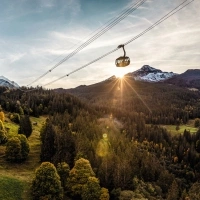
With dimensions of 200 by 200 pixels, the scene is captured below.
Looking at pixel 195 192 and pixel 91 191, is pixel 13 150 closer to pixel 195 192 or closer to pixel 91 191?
pixel 91 191

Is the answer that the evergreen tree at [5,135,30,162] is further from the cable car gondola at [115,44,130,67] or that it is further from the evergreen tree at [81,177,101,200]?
the cable car gondola at [115,44,130,67]

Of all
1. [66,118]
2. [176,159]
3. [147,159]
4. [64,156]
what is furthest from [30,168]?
[176,159]

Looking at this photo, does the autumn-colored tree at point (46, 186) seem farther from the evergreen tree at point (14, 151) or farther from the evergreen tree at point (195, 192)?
the evergreen tree at point (195, 192)

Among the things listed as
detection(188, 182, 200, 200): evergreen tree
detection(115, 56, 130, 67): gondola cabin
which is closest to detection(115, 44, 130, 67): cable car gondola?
detection(115, 56, 130, 67): gondola cabin

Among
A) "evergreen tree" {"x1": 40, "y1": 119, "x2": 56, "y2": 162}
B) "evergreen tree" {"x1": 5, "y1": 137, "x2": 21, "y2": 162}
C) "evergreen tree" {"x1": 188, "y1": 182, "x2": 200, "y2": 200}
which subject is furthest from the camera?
"evergreen tree" {"x1": 188, "y1": 182, "x2": 200, "y2": 200}

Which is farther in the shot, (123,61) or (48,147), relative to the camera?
(48,147)

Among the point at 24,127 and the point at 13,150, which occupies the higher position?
the point at 24,127

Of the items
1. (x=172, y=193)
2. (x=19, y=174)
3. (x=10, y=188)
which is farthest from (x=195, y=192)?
(x=10, y=188)
